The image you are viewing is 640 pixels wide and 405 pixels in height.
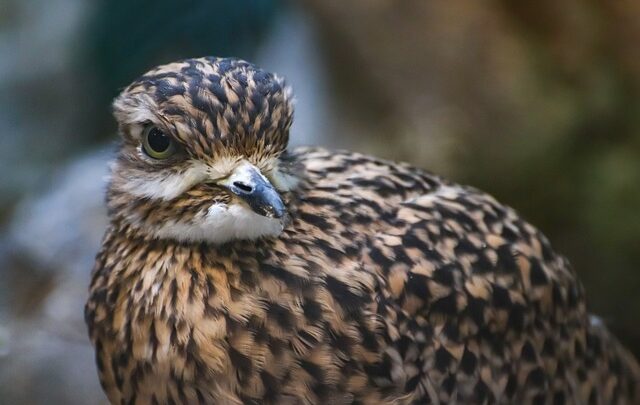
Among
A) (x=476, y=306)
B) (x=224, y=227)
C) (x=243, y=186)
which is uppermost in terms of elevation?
(x=243, y=186)

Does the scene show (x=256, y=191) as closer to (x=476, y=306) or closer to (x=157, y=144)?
(x=157, y=144)

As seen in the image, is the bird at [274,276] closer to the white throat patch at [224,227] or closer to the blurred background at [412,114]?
the white throat patch at [224,227]

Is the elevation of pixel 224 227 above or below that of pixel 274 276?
above

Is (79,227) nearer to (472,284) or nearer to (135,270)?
(135,270)

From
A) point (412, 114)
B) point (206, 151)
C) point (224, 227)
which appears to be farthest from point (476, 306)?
point (412, 114)

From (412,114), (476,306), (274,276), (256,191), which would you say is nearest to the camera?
(256,191)

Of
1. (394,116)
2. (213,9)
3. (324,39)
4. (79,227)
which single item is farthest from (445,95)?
(79,227)

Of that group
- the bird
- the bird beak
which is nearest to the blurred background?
the bird
